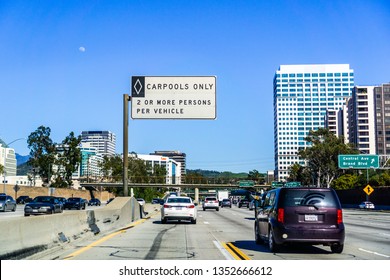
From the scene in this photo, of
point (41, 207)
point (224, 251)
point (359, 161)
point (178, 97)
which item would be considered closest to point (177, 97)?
point (178, 97)

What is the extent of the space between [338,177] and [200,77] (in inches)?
3274

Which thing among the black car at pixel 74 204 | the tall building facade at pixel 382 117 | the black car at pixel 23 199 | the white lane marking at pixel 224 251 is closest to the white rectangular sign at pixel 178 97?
the white lane marking at pixel 224 251

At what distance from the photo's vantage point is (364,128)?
558 ft

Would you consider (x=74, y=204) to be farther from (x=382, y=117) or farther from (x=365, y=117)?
(x=382, y=117)

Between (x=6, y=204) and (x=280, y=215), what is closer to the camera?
(x=280, y=215)

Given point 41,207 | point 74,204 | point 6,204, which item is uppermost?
point 41,207

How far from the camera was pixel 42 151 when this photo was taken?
111 metres

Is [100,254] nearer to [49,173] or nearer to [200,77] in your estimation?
[200,77]

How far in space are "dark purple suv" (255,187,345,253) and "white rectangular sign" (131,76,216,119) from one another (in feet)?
43.7

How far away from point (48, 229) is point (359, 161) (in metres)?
62.7

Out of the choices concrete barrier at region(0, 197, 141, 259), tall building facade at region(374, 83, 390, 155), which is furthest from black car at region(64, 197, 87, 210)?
tall building facade at region(374, 83, 390, 155)

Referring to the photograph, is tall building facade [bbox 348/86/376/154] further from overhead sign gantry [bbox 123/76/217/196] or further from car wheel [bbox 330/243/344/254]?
car wheel [bbox 330/243/344/254]

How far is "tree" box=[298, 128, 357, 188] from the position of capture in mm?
90938
